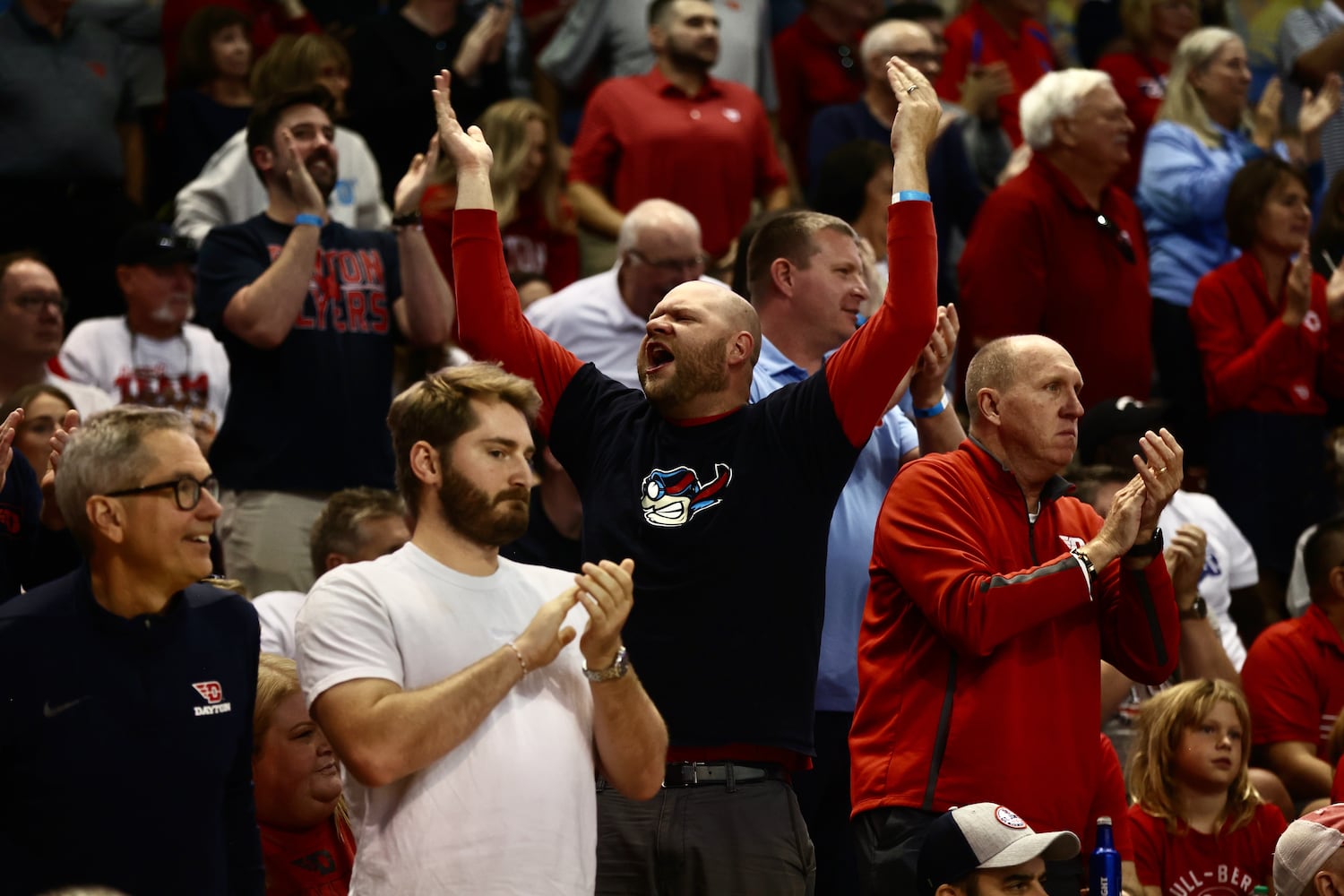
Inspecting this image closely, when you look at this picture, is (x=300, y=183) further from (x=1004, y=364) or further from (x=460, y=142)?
(x=1004, y=364)

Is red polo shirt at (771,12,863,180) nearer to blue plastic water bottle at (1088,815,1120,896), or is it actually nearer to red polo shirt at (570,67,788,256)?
red polo shirt at (570,67,788,256)

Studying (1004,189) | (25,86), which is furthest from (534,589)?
(25,86)

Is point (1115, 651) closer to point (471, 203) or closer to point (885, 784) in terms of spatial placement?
point (885, 784)

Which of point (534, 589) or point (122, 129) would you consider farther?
point (122, 129)

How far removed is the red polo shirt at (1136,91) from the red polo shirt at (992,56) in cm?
38

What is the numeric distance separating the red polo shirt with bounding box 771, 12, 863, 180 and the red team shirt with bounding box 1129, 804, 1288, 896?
5.31 meters

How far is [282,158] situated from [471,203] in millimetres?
2195

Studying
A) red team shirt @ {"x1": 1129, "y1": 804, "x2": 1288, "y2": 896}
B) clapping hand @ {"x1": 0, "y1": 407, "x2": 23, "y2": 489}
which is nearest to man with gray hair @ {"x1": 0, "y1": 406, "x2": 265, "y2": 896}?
clapping hand @ {"x1": 0, "y1": 407, "x2": 23, "y2": 489}

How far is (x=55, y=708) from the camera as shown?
349 cm

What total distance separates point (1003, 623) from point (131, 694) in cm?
190

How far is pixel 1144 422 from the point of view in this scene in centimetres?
716

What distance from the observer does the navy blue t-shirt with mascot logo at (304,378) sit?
6.50 metres

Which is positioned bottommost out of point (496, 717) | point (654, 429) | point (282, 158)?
point (496, 717)

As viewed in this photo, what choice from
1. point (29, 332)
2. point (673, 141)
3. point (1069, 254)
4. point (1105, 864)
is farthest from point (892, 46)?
point (1105, 864)
